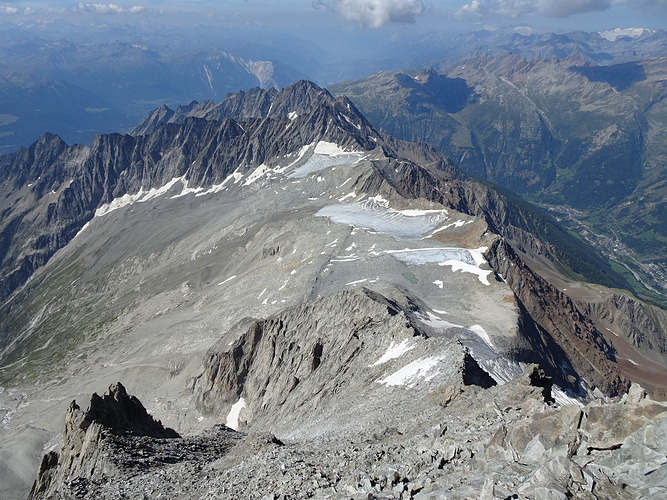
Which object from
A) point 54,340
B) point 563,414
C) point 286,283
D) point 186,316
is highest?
point 563,414

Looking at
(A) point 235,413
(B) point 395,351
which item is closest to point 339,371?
(B) point 395,351

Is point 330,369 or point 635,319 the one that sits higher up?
point 330,369

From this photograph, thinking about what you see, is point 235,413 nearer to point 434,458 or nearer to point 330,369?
point 330,369

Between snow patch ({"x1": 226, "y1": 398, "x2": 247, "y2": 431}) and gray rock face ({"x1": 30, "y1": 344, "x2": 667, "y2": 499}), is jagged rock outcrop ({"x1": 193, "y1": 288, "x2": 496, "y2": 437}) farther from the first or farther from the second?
gray rock face ({"x1": 30, "y1": 344, "x2": 667, "y2": 499})

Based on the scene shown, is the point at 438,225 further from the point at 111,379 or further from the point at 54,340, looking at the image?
the point at 54,340

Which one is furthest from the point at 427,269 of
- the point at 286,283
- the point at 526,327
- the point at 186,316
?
the point at 186,316

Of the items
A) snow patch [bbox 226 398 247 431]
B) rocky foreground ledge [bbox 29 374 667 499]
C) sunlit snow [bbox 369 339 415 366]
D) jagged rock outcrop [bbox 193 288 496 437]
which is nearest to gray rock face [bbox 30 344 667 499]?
rocky foreground ledge [bbox 29 374 667 499]

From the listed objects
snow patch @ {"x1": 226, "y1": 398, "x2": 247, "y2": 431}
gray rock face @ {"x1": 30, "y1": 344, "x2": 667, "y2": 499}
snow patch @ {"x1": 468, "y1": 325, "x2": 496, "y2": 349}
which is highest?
gray rock face @ {"x1": 30, "y1": 344, "x2": 667, "y2": 499}
